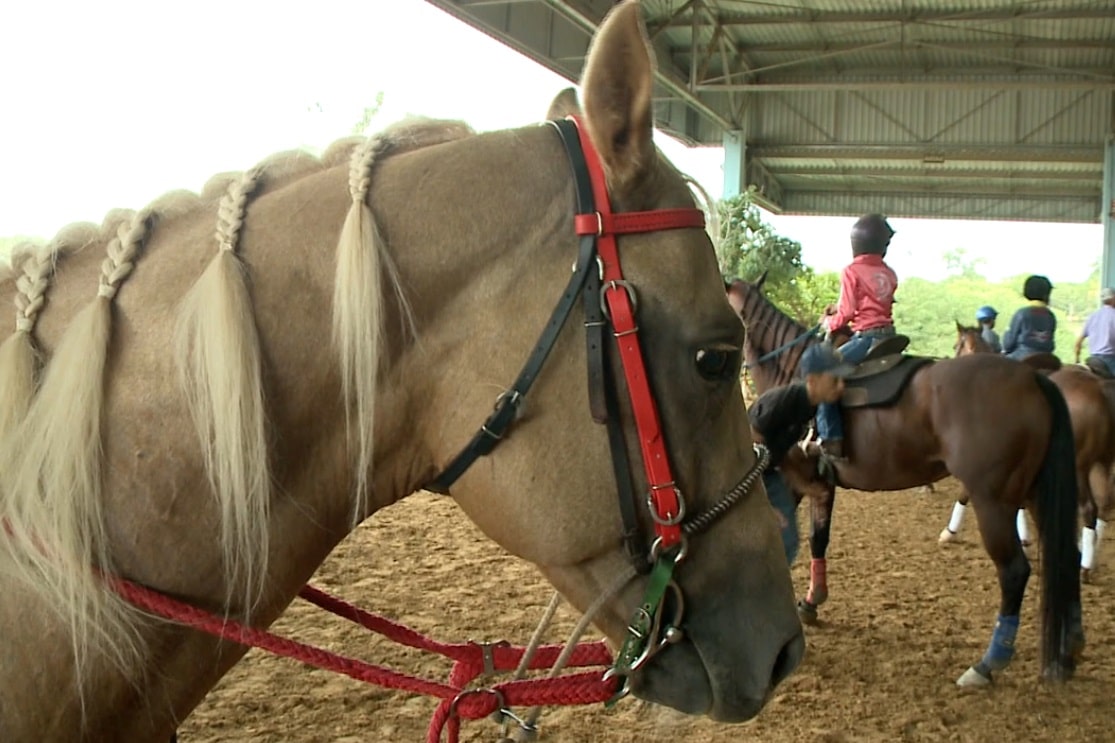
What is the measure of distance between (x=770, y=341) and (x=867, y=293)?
93 cm

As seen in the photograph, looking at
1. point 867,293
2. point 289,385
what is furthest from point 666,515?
point 867,293

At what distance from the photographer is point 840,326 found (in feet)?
18.8

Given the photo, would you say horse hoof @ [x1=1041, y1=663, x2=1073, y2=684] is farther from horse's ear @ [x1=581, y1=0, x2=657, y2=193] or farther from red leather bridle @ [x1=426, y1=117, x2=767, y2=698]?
horse's ear @ [x1=581, y1=0, x2=657, y2=193]

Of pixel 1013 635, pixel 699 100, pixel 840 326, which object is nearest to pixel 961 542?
pixel 840 326

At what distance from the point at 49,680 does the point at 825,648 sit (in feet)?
13.7

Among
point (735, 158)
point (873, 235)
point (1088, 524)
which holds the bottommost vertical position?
point (1088, 524)

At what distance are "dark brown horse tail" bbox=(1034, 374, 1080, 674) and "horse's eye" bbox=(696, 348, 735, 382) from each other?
3.58 metres

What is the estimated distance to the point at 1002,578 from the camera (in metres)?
4.23

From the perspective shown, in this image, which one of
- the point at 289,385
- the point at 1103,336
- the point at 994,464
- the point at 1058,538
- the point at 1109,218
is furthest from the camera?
the point at 1109,218

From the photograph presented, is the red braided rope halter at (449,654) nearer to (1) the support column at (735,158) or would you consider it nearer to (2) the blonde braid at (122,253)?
(2) the blonde braid at (122,253)

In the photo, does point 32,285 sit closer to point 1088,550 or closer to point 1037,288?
point 1088,550

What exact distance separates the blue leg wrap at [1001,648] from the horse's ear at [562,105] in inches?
150

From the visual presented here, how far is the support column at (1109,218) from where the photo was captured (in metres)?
14.3

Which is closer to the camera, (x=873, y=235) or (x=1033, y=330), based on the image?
(x=873, y=235)
